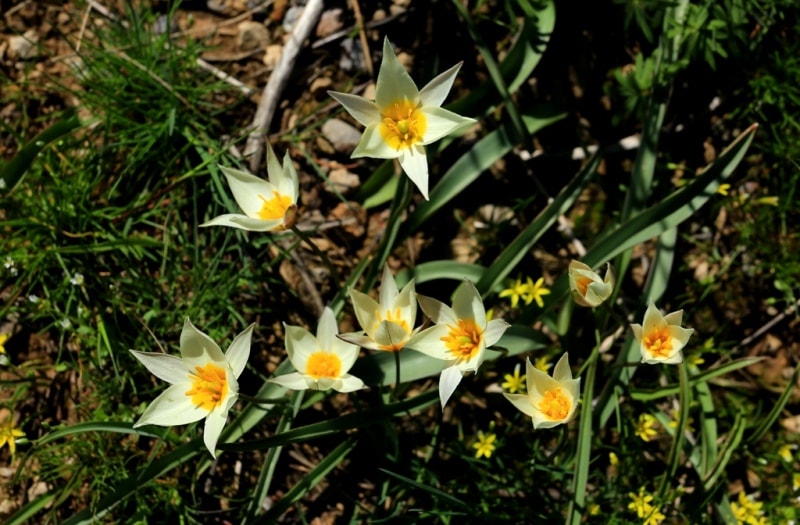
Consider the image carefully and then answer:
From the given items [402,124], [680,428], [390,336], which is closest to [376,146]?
[402,124]

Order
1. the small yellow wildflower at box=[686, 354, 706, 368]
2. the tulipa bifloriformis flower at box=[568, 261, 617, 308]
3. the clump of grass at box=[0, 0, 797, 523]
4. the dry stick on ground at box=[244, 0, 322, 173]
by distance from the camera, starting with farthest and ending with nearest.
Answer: the dry stick on ground at box=[244, 0, 322, 173] < the small yellow wildflower at box=[686, 354, 706, 368] < the clump of grass at box=[0, 0, 797, 523] < the tulipa bifloriformis flower at box=[568, 261, 617, 308]

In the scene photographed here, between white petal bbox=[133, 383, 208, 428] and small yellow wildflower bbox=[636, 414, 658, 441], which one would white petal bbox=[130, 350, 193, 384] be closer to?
white petal bbox=[133, 383, 208, 428]

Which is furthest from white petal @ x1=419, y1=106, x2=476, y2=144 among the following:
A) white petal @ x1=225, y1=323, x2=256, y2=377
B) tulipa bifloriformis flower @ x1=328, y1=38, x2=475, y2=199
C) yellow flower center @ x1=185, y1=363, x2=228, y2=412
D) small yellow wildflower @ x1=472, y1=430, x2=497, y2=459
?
small yellow wildflower @ x1=472, y1=430, x2=497, y2=459

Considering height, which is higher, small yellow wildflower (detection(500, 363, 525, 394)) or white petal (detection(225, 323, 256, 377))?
white petal (detection(225, 323, 256, 377))

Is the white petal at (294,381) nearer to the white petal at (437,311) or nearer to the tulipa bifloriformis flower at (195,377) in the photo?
the tulipa bifloriformis flower at (195,377)

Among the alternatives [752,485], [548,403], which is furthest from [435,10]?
[752,485]

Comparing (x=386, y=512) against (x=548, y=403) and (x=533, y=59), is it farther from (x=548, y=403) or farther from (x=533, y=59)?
(x=533, y=59)
